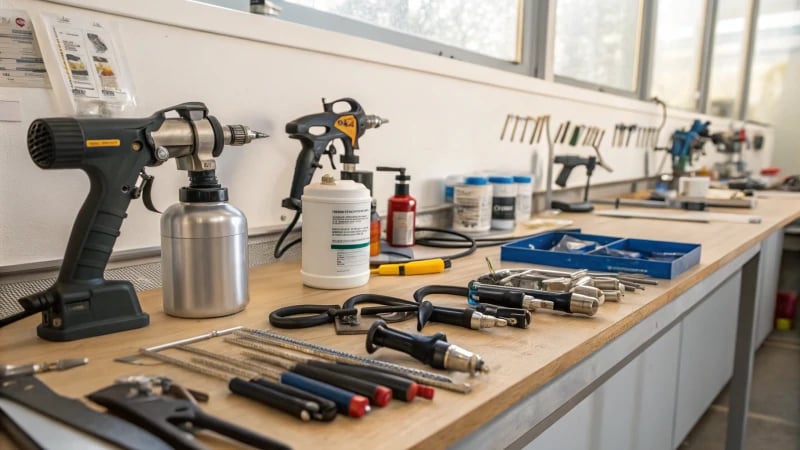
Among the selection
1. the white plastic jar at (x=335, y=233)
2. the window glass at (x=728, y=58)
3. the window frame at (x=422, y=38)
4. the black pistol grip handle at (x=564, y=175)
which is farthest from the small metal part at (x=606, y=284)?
the window glass at (x=728, y=58)

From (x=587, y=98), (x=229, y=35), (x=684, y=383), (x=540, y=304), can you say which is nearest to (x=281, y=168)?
(x=229, y=35)

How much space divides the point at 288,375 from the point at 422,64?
1.07 m

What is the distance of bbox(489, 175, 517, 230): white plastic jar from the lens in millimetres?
1584

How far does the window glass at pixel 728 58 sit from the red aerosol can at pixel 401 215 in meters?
3.72

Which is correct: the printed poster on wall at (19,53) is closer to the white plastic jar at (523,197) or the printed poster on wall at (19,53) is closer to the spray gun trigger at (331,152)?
the spray gun trigger at (331,152)

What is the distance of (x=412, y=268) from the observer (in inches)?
41.3

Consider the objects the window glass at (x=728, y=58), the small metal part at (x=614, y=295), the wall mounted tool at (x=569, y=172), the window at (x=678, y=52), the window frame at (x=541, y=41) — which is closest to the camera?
the small metal part at (x=614, y=295)

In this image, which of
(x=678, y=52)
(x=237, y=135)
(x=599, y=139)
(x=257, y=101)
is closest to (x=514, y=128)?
(x=599, y=139)

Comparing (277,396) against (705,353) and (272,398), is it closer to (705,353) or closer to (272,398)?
(272,398)

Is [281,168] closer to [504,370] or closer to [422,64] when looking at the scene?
[422,64]

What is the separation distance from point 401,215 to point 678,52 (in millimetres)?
3175

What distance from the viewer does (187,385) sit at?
547 millimetres

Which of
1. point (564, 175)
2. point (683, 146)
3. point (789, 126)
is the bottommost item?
point (564, 175)

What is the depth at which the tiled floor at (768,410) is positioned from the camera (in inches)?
82.4
